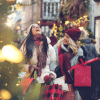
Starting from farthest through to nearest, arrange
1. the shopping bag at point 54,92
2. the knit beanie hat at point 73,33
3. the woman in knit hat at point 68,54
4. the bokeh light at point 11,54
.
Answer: the knit beanie hat at point 73,33
the woman in knit hat at point 68,54
the shopping bag at point 54,92
the bokeh light at point 11,54

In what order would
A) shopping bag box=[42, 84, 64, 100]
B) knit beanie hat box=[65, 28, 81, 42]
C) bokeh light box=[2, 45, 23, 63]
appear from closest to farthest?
bokeh light box=[2, 45, 23, 63] < shopping bag box=[42, 84, 64, 100] < knit beanie hat box=[65, 28, 81, 42]

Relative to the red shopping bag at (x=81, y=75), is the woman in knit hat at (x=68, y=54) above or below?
above

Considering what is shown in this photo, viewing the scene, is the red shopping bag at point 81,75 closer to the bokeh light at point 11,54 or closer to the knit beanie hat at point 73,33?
the knit beanie hat at point 73,33

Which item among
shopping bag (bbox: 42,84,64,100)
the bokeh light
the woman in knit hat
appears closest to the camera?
the bokeh light

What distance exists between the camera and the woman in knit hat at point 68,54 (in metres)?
3.09

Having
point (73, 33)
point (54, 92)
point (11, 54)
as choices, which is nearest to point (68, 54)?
point (73, 33)

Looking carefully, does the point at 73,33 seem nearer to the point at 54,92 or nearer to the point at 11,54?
the point at 54,92

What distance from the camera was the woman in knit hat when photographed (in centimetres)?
309

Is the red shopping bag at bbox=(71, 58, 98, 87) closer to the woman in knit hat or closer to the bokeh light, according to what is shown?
the woman in knit hat

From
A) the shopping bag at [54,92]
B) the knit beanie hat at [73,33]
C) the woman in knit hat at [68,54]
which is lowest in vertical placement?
the shopping bag at [54,92]

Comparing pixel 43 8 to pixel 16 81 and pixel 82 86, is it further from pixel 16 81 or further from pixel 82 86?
pixel 16 81

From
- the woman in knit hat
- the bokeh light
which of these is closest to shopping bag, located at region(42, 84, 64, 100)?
the woman in knit hat

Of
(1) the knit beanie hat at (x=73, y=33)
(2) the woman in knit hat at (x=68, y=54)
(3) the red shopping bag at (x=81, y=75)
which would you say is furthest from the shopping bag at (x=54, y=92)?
(1) the knit beanie hat at (x=73, y=33)

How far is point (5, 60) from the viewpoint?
133 cm
